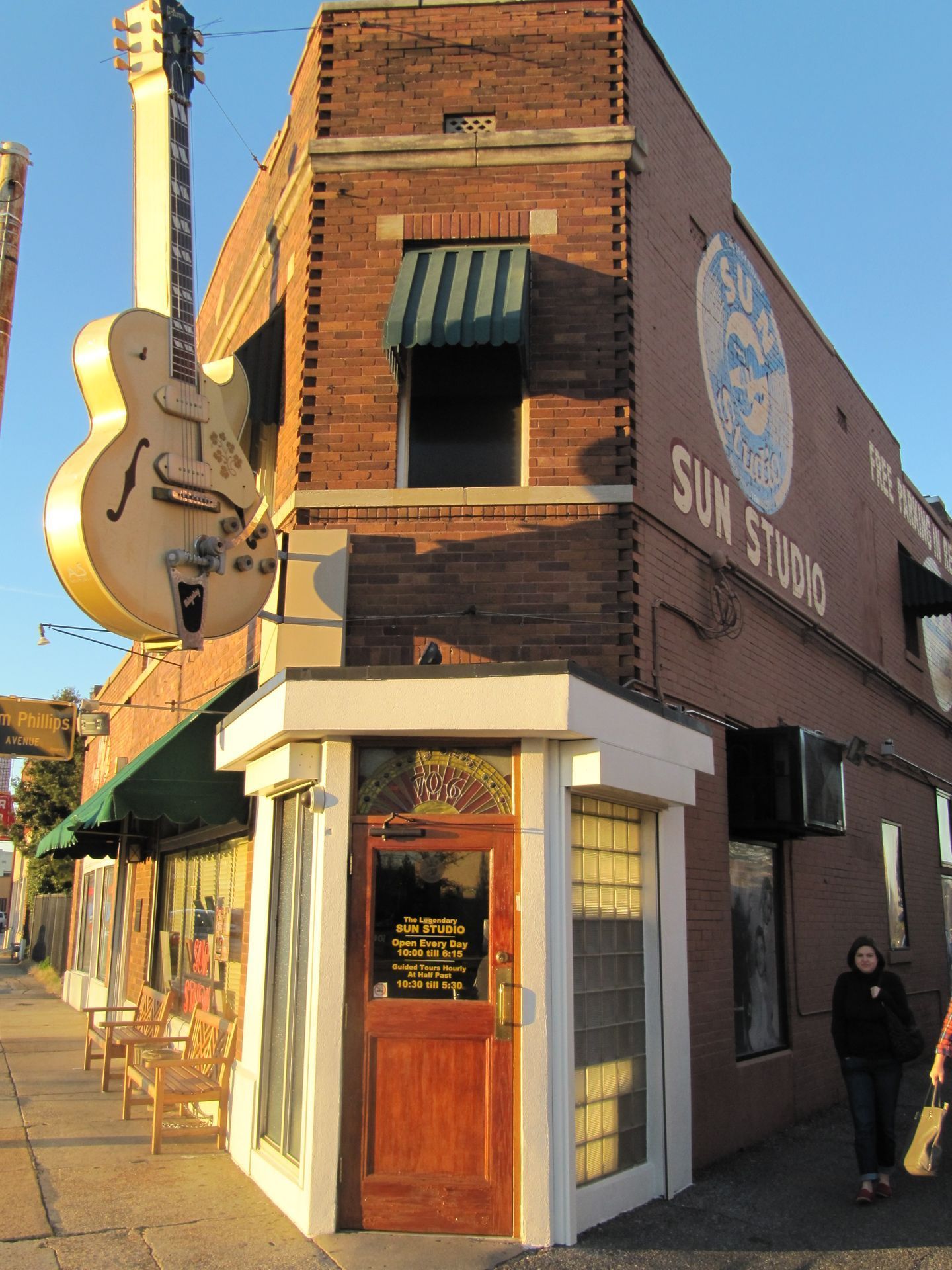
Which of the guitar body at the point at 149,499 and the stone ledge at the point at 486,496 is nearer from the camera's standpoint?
the guitar body at the point at 149,499

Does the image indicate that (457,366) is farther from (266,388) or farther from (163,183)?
(163,183)

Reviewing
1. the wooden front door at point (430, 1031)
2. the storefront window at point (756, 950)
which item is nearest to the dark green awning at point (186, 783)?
the wooden front door at point (430, 1031)

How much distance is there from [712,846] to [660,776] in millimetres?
1577

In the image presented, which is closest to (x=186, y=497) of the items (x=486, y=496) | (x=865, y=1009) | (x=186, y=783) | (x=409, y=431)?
(x=409, y=431)

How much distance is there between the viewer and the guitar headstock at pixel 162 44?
322 inches

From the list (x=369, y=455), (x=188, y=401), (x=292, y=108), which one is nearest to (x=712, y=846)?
(x=369, y=455)

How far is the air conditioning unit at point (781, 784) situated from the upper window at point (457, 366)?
2.97m

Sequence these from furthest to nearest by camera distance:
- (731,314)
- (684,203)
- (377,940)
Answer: (731,314), (684,203), (377,940)

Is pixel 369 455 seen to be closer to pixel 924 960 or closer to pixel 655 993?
pixel 655 993

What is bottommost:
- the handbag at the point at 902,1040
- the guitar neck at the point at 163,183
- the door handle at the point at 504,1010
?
the handbag at the point at 902,1040

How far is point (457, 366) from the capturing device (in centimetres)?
823

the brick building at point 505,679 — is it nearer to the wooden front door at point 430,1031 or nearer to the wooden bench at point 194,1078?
the wooden front door at point 430,1031

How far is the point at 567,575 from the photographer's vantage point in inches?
299

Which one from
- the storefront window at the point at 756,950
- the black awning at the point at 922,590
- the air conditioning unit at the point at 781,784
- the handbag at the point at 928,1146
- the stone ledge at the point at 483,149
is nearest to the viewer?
the handbag at the point at 928,1146
